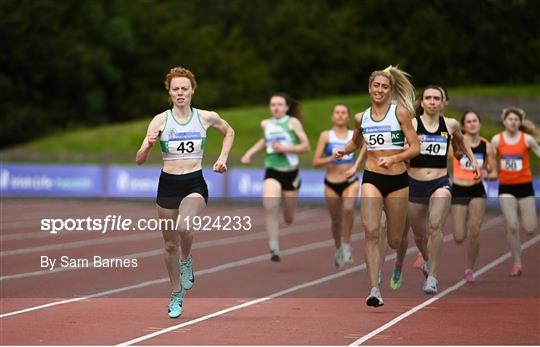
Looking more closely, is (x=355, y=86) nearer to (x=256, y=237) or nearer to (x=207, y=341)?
(x=256, y=237)

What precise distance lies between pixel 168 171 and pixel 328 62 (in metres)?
62.0

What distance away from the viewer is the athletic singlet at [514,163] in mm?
15578

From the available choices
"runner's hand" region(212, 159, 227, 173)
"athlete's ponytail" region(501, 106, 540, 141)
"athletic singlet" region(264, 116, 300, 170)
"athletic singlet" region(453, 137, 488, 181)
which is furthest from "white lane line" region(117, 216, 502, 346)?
"athlete's ponytail" region(501, 106, 540, 141)

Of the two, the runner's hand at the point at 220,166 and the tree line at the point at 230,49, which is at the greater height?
the tree line at the point at 230,49

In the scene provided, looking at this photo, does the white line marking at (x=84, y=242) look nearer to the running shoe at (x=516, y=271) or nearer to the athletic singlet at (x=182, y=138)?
the running shoe at (x=516, y=271)

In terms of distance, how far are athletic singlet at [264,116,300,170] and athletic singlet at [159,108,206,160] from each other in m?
6.43

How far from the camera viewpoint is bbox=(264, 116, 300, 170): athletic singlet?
55.7 feet

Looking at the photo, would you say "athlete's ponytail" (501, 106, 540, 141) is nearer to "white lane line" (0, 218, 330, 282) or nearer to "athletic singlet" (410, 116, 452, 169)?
"athletic singlet" (410, 116, 452, 169)

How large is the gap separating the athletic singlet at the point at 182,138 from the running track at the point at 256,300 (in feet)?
4.52

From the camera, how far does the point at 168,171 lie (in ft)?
34.8

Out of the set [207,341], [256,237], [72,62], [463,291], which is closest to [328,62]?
[72,62]

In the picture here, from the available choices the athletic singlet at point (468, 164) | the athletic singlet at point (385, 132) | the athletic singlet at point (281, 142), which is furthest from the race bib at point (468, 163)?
the athletic singlet at point (385, 132)

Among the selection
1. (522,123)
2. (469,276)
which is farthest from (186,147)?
(522,123)

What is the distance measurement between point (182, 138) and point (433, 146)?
Answer: 3.28m
